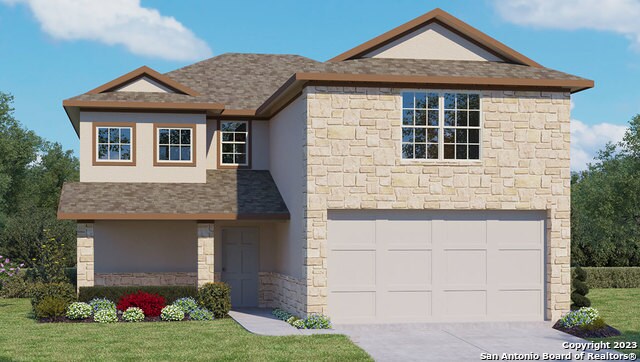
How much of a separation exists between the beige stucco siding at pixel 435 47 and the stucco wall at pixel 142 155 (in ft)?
23.6

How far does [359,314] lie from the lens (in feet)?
66.1

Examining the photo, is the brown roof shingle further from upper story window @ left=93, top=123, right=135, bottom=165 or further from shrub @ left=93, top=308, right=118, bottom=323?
shrub @ left=93, top=308, right=118, bottom=323

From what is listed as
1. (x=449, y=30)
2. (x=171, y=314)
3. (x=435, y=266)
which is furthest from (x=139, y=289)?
(x=449, y=30)

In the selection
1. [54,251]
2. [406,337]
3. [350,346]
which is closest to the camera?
[350,346]

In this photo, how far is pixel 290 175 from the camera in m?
23.0

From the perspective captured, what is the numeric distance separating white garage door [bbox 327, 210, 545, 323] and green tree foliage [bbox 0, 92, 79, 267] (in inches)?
382

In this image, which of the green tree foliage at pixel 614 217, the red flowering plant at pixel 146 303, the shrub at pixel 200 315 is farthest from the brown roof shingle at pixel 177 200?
the green tree foliage at pixel 614 217

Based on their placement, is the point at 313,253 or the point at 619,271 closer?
the point at 313,253

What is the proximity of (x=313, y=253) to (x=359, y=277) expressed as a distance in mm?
1305

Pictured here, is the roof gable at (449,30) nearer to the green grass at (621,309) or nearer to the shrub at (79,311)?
the green grass at (621,309)

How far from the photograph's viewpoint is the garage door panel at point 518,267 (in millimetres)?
20656

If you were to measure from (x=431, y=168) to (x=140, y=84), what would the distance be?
33.6ft

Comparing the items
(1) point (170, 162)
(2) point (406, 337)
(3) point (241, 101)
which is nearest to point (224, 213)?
(1) point (170, 162)

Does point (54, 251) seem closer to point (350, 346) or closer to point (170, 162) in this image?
point (170, 162)
